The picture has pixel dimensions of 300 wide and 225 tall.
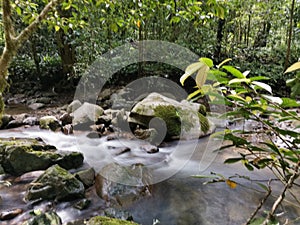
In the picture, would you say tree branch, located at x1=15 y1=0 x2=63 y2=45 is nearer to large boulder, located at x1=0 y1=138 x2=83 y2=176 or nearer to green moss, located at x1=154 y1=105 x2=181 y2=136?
large boulder, located at x1=0 y1=138 x2=83 y2=176

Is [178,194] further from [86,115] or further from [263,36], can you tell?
[263,36]

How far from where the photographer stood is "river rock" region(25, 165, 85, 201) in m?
2.64

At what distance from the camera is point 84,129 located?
5.49 m

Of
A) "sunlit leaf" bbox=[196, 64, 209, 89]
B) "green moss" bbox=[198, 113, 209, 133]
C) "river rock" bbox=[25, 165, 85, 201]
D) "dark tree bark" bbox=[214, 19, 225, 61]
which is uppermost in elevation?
"dark tree bark" bbox=[214, 19, 225, 61]

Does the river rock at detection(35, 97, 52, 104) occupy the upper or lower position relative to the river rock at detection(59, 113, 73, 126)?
upper

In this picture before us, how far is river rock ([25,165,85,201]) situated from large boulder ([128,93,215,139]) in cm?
248

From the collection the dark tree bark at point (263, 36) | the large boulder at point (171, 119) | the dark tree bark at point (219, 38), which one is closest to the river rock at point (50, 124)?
the large boulder at point (171, 119)

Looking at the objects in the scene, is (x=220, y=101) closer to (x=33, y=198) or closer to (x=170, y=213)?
(x=170, y=213)

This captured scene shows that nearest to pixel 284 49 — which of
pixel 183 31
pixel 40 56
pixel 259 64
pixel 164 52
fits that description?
pixel 259 64

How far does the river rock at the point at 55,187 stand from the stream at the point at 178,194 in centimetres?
9

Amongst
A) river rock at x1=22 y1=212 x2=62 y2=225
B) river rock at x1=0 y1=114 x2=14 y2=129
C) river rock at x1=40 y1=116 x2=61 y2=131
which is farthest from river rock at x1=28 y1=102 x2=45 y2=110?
river rock at x1=22 y1=212 x2=62 y2=225

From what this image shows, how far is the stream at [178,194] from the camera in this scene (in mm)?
2541

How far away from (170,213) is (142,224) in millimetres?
349

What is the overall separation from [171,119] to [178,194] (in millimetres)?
2192
